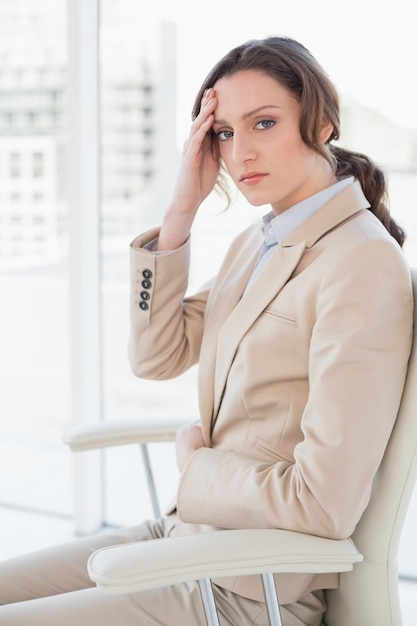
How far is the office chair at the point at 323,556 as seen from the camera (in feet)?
3.54

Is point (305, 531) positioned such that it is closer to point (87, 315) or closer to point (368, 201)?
point (368, 201)

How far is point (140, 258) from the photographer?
164cm

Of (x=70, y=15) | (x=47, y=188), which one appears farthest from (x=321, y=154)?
(x=47, y=188)

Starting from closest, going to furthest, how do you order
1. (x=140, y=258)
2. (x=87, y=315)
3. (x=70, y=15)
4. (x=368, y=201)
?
1. (x=368, y=201)
2. (x=140, y=258)
3. (x=70, y=15)
4. (x=87, y=315)

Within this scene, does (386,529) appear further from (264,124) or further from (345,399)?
(264,124)

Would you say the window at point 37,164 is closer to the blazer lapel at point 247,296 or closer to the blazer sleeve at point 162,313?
the blazer sleeve at point 162,313

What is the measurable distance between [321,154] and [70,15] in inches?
56.6

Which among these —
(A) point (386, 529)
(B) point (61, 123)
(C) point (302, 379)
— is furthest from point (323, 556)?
(B) point (61, 123)

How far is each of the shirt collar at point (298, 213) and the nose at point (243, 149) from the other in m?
0.12

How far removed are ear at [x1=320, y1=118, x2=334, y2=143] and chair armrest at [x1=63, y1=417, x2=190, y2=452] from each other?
67 cm

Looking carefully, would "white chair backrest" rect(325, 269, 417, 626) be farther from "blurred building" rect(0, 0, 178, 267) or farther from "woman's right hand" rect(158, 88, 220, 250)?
"blurred building" rect(0, 0, 178, 267)

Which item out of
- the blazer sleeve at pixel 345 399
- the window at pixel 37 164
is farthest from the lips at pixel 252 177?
the window at pixel 37 164

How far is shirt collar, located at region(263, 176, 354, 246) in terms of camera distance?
1.42 m

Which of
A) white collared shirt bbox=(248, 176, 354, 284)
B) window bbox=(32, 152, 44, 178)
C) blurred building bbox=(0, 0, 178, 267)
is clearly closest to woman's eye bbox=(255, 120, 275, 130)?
white collared shirt bbox=(248, 176, 354, 284)
